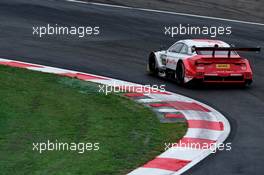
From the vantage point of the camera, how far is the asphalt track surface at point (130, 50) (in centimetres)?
1089

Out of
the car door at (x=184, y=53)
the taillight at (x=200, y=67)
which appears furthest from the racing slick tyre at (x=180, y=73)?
the taillight at (x=200, y=67)

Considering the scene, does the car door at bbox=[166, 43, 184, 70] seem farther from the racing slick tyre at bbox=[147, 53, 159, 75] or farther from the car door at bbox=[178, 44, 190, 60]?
the racing slick tyre at bbox=[147, 53, 159, 75]

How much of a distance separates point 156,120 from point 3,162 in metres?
3.83

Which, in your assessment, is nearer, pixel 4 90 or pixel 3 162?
pixel 3 162

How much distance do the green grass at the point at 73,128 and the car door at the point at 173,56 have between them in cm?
219

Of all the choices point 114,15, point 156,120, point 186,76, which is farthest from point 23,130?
point 114,15

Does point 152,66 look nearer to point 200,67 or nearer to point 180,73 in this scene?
point 180,73

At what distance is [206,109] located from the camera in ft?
45.9

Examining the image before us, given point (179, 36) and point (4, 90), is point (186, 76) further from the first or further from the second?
point (179, 36)

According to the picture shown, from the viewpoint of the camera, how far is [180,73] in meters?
16.9

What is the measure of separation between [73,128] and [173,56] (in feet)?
20.9

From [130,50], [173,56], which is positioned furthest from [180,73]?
[130,50]

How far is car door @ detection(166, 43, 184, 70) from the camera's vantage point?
17406mm

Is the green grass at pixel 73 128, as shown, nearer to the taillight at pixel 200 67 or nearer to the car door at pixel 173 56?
the car door at pixel 173 56
